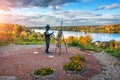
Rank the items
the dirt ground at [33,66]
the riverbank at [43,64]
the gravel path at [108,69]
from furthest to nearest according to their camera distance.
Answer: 1. the gravel path at [108,69]
2. the riverbank at [43,64]
3. the dirt ground at [33,66]

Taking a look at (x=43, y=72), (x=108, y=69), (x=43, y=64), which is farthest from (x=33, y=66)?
(x=108, y=69)

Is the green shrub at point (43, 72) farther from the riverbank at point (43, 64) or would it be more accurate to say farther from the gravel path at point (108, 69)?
the gravel path at point (108, 69)

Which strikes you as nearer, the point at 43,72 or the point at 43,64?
the point at 43,72

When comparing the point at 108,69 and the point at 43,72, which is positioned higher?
the point at 43,72

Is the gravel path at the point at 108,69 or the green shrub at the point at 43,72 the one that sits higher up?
the green shrub at the point at 43,72

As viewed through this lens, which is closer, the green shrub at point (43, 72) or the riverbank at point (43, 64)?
the green shrub at point (43, 72)

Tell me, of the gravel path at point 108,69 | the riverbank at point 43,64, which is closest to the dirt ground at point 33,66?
the riverbank at point 43,64

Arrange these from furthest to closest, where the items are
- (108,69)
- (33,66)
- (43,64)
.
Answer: (108,69) → (43,64) → (33,66)

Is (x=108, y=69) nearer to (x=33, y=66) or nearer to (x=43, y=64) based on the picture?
(x=43, y=64)

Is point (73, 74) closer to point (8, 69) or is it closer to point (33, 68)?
point (33, 68)

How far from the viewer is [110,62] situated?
62.7 ft

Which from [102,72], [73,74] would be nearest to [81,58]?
[102,72]

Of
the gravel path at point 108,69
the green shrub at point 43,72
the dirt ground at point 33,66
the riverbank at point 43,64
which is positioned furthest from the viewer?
the gravel path at point 108,69

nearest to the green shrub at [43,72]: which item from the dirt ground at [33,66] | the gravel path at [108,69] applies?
the dirt ground at [33,66]
